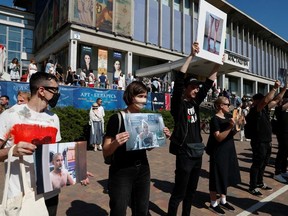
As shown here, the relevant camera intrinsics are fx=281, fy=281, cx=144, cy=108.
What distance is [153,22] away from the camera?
31094 millimetres

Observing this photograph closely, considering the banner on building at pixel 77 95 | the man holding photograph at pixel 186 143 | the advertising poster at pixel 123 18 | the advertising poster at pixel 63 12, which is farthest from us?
the advertising poster at pixel 123 18

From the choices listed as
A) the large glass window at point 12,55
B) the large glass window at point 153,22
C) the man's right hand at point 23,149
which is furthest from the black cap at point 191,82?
the large glass window at point 12,55

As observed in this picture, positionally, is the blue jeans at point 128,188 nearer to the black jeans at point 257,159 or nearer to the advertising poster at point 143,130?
the advertising poster at point 143,130

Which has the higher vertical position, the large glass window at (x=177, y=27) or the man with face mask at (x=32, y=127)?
the large glass window at (x=177, y=27)

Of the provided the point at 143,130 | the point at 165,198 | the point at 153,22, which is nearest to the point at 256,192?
the point at 165,198

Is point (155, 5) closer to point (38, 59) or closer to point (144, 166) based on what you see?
point (38, 59)

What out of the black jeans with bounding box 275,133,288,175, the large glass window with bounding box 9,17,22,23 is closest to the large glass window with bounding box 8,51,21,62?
the large glass window with bounding box 9,17,22,23

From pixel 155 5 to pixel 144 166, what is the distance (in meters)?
30.8

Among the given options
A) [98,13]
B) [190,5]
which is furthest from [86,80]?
[190,5]

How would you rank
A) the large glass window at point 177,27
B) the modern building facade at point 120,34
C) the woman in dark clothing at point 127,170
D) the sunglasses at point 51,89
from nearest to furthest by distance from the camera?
the sunglasses at point 51,89, the woman in dark clothing at point 127,170, the modern building facade at point 120,34, the large glass window at point 177,27

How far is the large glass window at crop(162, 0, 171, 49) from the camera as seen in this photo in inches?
1272

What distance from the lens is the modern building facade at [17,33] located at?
31.7 m

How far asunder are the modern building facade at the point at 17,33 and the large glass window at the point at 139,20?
1415cm

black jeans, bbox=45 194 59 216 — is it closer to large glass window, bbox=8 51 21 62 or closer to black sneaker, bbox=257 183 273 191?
black sneaker, bbox=257 183 273 191
